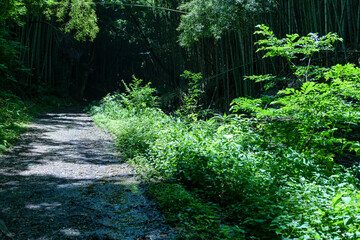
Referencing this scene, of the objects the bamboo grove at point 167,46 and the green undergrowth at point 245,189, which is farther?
the bamboo grove at point 167,46

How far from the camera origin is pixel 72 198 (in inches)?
110

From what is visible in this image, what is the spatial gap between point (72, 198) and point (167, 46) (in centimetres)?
1204

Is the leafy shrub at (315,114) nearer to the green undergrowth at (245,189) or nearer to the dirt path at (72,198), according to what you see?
the green undergrowth at (245,189)

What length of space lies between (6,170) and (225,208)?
2947 millimetres

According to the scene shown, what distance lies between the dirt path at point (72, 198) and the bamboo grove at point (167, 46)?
3.92 meters

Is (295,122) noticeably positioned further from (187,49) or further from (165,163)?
(187,49)

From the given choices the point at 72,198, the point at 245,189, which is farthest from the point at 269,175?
the point at 72,198

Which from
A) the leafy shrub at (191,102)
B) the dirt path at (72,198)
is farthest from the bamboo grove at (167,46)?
the dirt path at (72,198)

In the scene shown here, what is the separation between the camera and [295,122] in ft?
10.9

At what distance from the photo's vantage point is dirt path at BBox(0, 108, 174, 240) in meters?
2.17

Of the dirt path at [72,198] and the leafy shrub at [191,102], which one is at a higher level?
the leafy shrub at [191,102]

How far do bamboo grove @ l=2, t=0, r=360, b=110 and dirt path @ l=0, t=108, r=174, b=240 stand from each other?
3.92 metres

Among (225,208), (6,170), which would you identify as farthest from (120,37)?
(225,208)

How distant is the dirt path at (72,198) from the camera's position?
217cm
